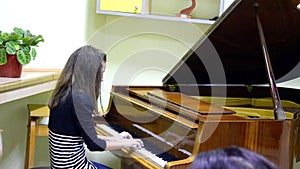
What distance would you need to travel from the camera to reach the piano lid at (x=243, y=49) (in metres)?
2.26

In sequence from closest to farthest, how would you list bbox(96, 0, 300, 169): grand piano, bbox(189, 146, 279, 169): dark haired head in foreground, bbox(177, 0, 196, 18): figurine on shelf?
bbox(189, 146, 279, 169): dark haired head in foreground
bbox(96, 0, 300, 169): grand piano
bbox(177, 0, 196, 18): figurine on shelf

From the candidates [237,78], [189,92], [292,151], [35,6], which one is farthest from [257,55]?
[35,6]

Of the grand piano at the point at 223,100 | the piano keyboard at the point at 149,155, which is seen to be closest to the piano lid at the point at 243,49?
the grand piano at the point at 223,100

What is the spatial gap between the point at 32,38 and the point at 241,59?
138 centimetres

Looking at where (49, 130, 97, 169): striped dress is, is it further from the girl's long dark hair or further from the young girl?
the girl's long dark hair

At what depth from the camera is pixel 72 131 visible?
212 centimetres

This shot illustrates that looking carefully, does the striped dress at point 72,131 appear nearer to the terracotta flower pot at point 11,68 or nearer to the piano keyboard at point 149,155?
the piano keyboard at point 149,155

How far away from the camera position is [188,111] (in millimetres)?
2033

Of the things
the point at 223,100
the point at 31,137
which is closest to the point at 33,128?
the point at 31,137

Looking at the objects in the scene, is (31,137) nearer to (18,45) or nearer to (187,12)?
(18,45)

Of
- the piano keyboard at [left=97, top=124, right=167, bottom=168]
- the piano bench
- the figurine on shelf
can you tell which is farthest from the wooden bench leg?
the figurine on shelf

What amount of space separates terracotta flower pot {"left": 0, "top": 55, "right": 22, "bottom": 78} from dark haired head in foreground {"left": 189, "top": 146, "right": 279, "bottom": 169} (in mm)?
1826

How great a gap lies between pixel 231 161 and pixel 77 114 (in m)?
1.41

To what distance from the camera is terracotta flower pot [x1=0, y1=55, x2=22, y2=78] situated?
7.83 ft
